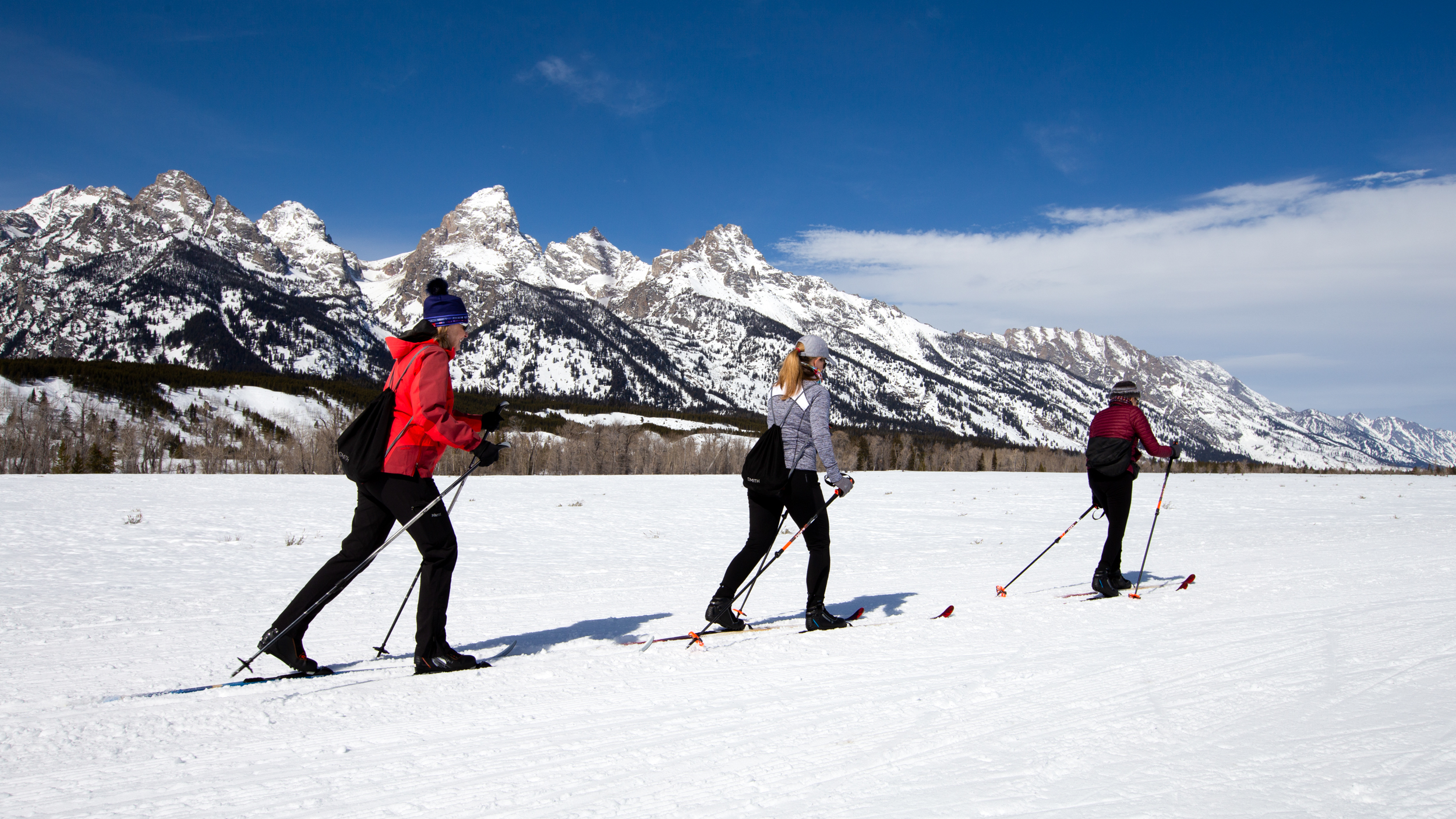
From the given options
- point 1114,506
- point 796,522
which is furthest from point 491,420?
point 1114,506

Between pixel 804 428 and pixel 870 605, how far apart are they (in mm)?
2524

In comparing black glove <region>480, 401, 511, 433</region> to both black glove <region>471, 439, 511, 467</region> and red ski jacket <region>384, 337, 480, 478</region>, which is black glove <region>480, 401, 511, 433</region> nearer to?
black glove <region>471, 439, 511, 467</region>

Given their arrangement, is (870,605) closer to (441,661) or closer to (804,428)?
(804,428)

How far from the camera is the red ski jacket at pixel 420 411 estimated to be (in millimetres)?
4566

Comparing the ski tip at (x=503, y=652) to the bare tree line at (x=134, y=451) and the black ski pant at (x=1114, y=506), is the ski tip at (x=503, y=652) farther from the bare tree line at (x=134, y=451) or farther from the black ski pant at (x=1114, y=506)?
the bare tree line at (x=134, y=451)

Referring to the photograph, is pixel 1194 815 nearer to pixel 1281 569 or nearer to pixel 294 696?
pixel 294 696

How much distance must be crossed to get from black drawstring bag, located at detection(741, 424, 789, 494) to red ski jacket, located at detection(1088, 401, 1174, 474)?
3.88 meters

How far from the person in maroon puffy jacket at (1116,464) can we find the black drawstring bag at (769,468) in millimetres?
3735

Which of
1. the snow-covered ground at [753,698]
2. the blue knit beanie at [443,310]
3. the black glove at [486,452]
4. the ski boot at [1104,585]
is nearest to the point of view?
the snow-covered ground at [753,698]

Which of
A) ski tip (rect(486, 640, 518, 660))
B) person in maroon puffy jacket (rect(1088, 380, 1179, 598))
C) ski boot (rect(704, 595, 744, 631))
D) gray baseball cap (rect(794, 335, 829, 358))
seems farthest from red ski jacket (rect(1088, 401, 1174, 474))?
ski tip (rect(486, 640, 518, 660))

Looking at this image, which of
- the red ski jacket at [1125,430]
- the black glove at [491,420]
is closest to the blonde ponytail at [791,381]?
the black glove at [491,420]

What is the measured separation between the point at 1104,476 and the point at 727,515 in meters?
13.0

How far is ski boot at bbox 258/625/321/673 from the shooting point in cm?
458

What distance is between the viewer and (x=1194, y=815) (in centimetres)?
274
